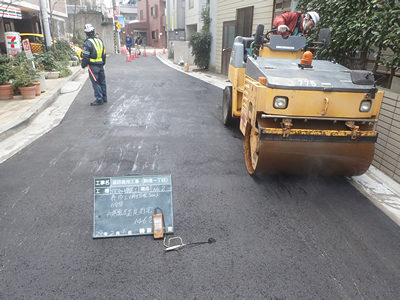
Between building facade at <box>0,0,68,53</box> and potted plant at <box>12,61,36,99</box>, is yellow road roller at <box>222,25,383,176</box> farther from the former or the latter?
building facade at <box>0,0,68,53</box>

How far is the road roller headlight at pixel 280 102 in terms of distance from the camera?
12.1ft

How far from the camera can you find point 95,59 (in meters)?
8.48

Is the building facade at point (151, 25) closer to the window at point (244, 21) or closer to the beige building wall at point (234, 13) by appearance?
the beige building wall at point (234, 13)

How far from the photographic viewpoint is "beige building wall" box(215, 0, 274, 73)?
11552 mm

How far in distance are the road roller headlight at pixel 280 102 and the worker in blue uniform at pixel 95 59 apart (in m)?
6.25

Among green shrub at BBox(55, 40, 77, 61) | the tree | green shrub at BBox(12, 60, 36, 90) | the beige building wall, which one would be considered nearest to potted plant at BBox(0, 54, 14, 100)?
green shrub at BBox(12, 60, 36, 90)

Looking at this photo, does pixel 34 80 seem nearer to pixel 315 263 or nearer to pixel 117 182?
pixel 117 182

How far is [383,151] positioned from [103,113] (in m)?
6.24

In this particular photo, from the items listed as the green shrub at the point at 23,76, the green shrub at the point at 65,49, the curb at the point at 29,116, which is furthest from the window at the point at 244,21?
the green shrub at the point at 65,49

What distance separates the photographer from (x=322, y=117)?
3773 mm

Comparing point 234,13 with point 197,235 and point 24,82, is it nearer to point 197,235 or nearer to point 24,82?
point 24,82

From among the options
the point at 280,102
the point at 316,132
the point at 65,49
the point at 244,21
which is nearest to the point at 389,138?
the point at 316,132

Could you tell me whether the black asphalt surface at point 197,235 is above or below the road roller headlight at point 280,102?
below

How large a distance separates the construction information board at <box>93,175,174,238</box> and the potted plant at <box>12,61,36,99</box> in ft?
22.1
